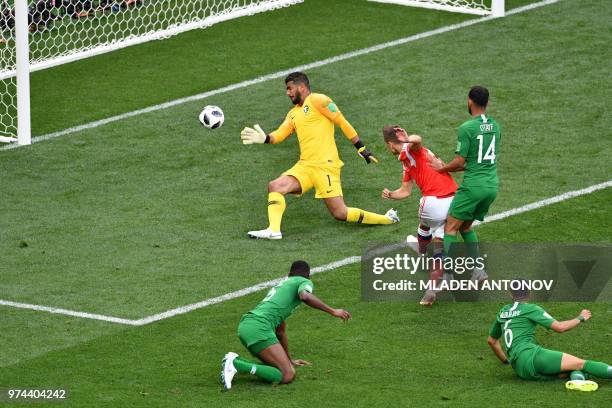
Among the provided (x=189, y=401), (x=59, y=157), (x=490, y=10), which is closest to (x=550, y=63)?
(x=490, y=10)

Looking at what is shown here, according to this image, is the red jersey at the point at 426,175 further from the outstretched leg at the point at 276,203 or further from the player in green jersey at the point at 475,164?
the outstretched leg at the point at 276,203

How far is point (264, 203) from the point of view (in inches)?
805

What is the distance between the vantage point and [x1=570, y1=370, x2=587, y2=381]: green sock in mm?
14547

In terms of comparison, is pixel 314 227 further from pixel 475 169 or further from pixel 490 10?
pixel 490 10

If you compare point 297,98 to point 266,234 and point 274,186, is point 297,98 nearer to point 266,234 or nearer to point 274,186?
point 274,186

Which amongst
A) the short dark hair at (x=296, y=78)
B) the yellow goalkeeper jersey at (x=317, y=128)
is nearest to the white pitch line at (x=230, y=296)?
the yellow goalkeeper jersey at (x=317, y=128)

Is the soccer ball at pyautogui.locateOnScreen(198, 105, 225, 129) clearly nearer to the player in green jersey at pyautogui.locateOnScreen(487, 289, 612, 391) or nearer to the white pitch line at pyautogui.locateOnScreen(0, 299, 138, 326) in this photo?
the white pitch line at pyautogui.locateOnScreen(0, 299, 138, 326)

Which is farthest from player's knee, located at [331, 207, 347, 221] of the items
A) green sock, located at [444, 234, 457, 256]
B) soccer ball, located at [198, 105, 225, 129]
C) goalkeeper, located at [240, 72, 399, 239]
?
green sock, located at [444, 234, 457, 256]

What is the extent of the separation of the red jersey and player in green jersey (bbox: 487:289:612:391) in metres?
2.51

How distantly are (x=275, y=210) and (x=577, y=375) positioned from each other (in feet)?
18.7

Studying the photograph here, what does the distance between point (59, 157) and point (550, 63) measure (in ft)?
25.1

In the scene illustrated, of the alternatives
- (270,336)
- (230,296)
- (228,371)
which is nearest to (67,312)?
(230,296)

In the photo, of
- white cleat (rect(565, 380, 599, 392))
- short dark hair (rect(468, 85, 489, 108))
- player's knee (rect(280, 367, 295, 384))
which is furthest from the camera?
short dark hair (rect(468, 85, 489, 108))

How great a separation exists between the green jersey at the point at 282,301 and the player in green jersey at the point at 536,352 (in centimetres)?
187
